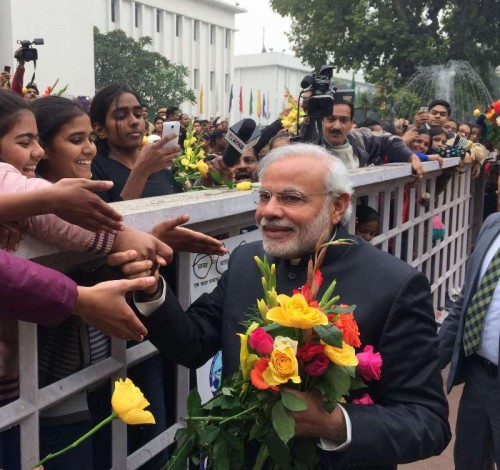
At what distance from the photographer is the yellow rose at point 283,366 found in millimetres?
1412

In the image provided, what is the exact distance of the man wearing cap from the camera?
4.32 meters

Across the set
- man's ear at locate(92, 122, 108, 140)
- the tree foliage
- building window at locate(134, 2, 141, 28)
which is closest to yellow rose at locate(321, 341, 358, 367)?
man's ear at locate(92, 122, 108, 140)

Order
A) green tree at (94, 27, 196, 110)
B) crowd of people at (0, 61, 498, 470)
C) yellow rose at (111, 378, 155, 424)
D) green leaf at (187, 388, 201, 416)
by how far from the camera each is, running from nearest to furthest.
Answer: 1. yellow rose at (111, 378, 155, 424)
2. crowd of people at (0, 61, 498, 470)
3. green leaf at (187, 388, 201, 416)
4. green tree at (94, 27, 196, 110)

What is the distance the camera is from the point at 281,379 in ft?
4.65

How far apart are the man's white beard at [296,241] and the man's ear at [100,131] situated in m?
1.59

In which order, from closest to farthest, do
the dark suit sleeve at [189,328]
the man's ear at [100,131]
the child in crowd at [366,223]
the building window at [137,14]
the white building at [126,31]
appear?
the dark suit sleeve at [189,328] → the man's ear at [100,131] → the child in crowd at [366,223] → the white building at [126,31] → the building window at [137,14]

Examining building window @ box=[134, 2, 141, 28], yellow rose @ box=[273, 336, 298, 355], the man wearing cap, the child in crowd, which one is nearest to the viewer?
yellow rose @ box=[273, 336, 298, 355]

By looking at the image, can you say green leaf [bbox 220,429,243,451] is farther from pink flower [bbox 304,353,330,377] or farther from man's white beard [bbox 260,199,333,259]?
man's white beard [bbox 260,199,333,259]

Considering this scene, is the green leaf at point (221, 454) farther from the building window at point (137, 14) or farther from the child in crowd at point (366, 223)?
the building window at point (137, 14)

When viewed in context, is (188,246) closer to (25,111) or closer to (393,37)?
(25,111)

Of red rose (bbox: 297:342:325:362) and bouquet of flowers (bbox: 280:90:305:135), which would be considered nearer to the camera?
red rose (bbox: 297:342:325:362)

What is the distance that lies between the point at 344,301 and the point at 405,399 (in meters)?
0.31

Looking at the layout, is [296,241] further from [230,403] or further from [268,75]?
[268,75]

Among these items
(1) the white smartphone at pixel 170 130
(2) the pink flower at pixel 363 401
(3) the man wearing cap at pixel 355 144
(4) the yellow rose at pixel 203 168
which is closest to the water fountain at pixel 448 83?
(3) the man wearing cap at pixel 355 144
